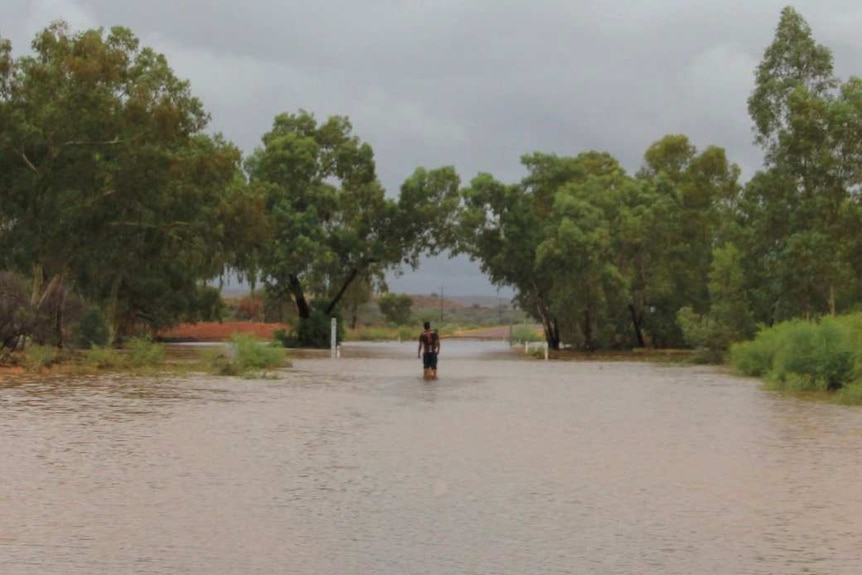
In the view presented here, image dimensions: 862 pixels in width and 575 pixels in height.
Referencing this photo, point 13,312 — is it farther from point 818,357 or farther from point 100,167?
point 818,357

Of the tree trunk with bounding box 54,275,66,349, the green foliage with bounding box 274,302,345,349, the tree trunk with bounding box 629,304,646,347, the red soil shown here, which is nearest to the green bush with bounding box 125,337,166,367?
the tree trunk with bounding box 54,275,66,349

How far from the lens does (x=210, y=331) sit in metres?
88.2

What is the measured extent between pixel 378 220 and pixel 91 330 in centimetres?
2157

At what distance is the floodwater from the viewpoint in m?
8.50

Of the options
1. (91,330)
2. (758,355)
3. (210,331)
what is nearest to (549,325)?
(210,331)

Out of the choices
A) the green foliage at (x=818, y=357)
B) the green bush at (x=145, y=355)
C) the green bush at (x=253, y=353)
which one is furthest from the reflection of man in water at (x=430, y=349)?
the green bush at (x=145, y=355)

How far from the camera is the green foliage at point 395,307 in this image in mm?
140500

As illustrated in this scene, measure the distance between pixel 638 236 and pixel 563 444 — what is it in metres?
51.9

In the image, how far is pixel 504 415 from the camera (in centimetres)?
2161

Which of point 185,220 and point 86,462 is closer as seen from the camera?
point 86,462

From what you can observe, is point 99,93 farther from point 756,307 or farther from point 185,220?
point 756,307

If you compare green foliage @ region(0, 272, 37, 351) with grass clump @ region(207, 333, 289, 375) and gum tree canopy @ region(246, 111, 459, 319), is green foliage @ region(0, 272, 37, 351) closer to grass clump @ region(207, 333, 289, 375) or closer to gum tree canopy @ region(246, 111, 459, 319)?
grass clump @ region(207, 333, 289, 375)

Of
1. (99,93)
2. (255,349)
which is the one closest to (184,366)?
(255,349)

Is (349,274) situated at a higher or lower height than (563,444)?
higher
